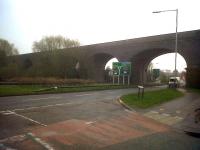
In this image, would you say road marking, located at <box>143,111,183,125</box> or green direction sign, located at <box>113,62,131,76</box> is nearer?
road marking, located at <box>143,111,183,125</box>

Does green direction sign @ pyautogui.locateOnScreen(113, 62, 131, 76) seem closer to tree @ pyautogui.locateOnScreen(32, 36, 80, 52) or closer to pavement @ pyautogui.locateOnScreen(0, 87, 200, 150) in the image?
tree @ pyautogui.locateOnScreen(32, 36, 80, 52)

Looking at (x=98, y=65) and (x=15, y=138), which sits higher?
(x=98, y=65)

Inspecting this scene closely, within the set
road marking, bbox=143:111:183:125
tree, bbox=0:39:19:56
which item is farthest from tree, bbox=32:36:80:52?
road marking, bbox=143:111:183:125

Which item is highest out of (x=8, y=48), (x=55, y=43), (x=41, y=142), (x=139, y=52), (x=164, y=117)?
(x=8, y=48)

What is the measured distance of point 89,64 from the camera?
61438mm

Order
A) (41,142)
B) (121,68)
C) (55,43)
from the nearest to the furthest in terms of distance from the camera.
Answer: (41,142) → (121,68) → (55,43)

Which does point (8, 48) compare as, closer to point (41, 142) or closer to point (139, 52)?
point (139, 52)

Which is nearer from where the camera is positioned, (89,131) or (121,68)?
(89,131)

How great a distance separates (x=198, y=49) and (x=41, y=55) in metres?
32.5

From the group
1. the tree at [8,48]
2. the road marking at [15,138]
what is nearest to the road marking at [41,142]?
the road marking at [15,138]

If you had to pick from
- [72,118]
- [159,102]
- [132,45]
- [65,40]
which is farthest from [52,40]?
[72,118]

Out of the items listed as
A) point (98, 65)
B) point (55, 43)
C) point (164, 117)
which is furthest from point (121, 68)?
point (164, 117)

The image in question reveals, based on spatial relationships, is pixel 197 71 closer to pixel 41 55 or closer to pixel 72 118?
pixel 72 118

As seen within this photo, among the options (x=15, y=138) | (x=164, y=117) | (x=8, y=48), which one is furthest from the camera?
(x=8, y=48)
